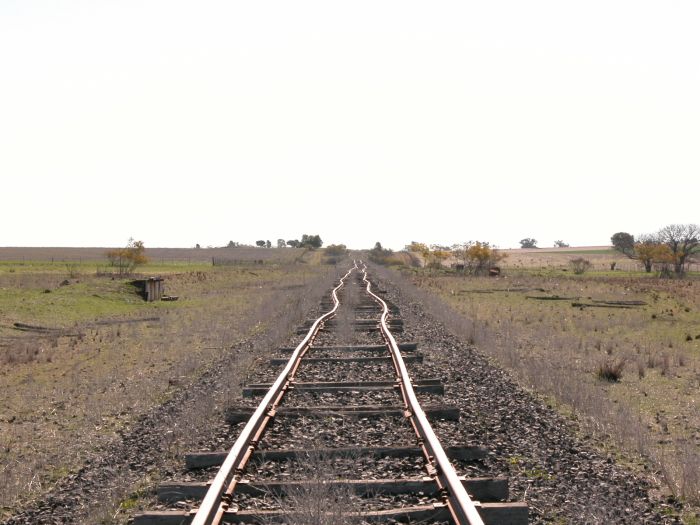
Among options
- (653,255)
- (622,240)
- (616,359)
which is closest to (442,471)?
(616,359)

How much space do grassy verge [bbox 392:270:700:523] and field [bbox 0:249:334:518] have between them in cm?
530

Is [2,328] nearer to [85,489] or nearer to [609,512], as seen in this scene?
[85,489]

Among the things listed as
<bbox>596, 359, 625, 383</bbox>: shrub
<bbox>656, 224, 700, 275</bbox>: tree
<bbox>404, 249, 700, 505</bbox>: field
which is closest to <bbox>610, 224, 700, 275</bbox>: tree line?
<bbox>656, 224, 700, 275</bbox>: tree

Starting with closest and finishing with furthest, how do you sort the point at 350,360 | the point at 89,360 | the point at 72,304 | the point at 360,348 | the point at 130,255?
the point at 350,360, the point at 360,348, the point at 89,360, the point at 72,304, the point at 130,255

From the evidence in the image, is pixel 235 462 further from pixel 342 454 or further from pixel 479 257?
pixel 479 257

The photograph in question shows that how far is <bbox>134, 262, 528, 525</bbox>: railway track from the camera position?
18.0 feet

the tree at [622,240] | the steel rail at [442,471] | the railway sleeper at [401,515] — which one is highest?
the tree at [622,240]

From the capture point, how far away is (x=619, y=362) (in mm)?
15258

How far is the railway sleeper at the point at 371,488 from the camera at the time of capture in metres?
6.02

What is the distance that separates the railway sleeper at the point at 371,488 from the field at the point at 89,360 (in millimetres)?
1933

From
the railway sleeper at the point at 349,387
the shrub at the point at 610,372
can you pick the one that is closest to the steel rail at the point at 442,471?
the railway sleeper at the point at 349,387

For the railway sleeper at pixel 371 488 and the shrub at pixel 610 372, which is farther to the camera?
the shrub at pixel 610 372

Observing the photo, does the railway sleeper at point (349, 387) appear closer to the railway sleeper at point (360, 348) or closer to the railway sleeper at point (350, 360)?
the railway sleeper at point (350, 360)

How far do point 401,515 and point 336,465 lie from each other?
135 centimetres
